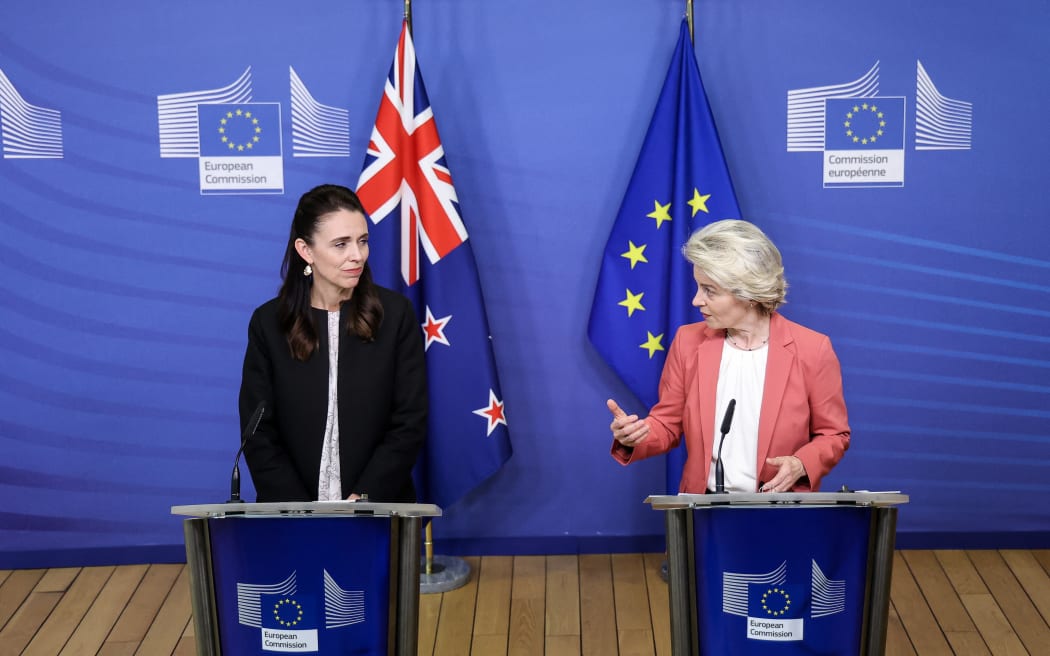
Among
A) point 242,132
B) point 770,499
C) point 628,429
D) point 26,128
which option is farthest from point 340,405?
point 26,128

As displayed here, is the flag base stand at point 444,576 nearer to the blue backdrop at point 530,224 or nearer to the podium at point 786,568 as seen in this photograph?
the blue backdrop at point 530,224

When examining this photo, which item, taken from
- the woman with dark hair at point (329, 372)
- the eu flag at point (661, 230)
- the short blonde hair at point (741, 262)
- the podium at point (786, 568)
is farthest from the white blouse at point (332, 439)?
the eu flag at point (661, 230)

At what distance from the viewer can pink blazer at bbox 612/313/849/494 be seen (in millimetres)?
2814

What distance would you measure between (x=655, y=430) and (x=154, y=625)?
7.11 feet

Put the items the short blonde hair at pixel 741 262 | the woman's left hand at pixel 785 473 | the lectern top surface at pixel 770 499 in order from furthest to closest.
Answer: the short blonde hair at pixel 741 262 < the woman's left hand at pixel 785 473 < the lectern top surface at pixel 770 499

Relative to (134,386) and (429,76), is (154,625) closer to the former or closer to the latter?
(134,386)

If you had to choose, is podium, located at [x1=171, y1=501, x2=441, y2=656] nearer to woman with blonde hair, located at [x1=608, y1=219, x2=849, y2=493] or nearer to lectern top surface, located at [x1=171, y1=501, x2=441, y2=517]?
lectern top surface, located at [x1=171, y1=501, x2=441, y2=517]

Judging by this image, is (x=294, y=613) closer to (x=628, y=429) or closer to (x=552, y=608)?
(x=628, y=429)

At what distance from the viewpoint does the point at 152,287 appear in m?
4.42

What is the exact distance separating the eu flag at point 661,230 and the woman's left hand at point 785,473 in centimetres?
146

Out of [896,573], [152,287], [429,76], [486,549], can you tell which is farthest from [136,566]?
[896,573]

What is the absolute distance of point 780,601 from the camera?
87.2 inches

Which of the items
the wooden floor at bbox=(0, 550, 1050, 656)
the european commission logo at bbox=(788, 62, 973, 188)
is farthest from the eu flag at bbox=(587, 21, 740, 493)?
the wooden floor at bbox=(0, 550, 1050, 656)

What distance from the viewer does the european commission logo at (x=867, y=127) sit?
4.33 meters
